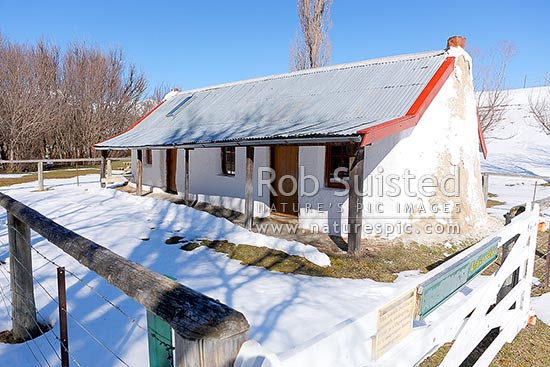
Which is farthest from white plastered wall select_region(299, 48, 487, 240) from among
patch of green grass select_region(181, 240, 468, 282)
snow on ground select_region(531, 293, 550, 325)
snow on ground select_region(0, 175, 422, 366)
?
snow on ground select_region(531, 293, 550, 325)

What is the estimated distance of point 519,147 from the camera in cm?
3622

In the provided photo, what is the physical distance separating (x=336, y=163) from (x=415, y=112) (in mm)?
2166

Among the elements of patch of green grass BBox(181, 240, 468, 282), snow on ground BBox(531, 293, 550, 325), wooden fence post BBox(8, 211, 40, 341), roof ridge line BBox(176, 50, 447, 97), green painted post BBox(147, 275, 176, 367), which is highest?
roof ridge line BBox(176, 50, 447, 97)

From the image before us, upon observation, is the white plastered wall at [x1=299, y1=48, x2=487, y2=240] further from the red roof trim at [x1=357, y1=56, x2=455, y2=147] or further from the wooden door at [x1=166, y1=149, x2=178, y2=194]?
the wooden door at [x1=166, y1=149, x2=178, y2=194]

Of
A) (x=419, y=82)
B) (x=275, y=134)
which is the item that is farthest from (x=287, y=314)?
(x=419, y=82)

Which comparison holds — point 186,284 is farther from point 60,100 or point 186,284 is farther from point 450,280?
point 60,100

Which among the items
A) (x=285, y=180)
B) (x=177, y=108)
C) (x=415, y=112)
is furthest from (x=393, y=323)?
(x=177, y=108)

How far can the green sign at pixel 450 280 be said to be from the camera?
185 centimetres

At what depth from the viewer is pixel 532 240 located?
14.2 ft

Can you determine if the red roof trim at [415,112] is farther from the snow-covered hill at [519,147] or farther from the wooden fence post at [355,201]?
the snow-covered hill at [519,147]

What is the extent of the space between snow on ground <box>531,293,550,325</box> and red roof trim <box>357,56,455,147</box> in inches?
136

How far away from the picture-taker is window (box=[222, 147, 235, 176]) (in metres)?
11.4

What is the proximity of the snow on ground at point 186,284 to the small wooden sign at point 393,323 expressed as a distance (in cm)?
5

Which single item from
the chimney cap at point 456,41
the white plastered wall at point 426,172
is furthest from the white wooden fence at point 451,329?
the chimney cap at point 456,41
